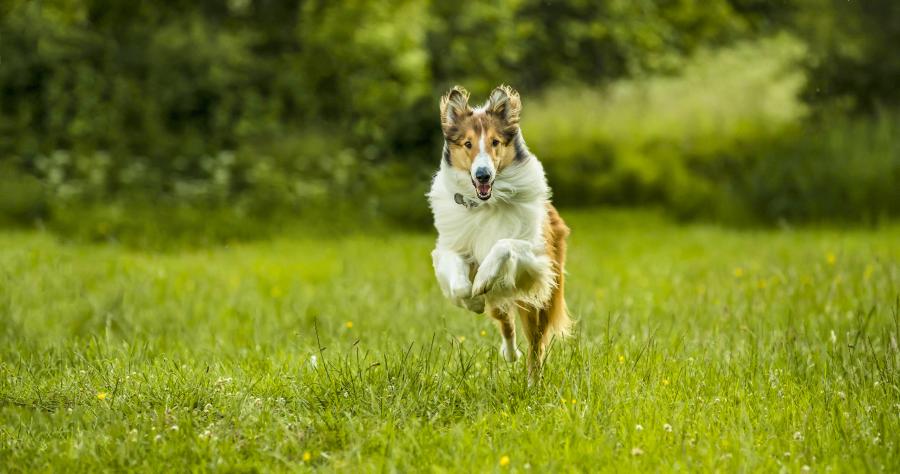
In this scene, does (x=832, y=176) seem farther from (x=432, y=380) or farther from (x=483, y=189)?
(x=432, y=380)

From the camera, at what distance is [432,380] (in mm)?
4797

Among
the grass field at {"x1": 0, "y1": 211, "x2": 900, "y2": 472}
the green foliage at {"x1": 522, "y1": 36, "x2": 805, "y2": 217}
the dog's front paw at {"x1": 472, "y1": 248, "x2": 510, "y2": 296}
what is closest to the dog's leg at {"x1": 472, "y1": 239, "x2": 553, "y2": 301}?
the dog's front paw at {"x1": 472, "y1": 248, "x2": 510, "y2": 296}

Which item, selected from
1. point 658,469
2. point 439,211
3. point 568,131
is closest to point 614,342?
point 439,211

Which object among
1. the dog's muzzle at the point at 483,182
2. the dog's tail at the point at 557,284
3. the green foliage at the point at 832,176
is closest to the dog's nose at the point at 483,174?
the dog's muzzle at the point at 483,182

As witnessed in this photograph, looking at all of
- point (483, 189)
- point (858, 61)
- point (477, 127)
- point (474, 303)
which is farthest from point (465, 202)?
point (858, 61)

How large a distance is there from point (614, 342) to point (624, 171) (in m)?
9.36

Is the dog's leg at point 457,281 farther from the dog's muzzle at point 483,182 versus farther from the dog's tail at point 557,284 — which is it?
the dog's tail at point 557,284

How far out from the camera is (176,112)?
1493 centimetres

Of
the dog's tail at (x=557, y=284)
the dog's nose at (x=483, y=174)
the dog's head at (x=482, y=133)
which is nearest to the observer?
the dog's nose at (x=483, y=174)

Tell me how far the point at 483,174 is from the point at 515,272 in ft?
1.70

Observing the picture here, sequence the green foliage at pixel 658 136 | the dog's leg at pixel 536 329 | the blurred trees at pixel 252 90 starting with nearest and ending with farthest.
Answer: the dog's leg at pixel 536 329, the blurred trees at pixel 252 90, the green foliage at pixel 658 136

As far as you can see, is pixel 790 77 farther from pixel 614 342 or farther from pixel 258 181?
pixel 614 342

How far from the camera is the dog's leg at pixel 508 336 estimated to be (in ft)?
18.0

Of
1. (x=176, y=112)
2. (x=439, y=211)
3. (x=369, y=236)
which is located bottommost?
(x=369, y=236)
